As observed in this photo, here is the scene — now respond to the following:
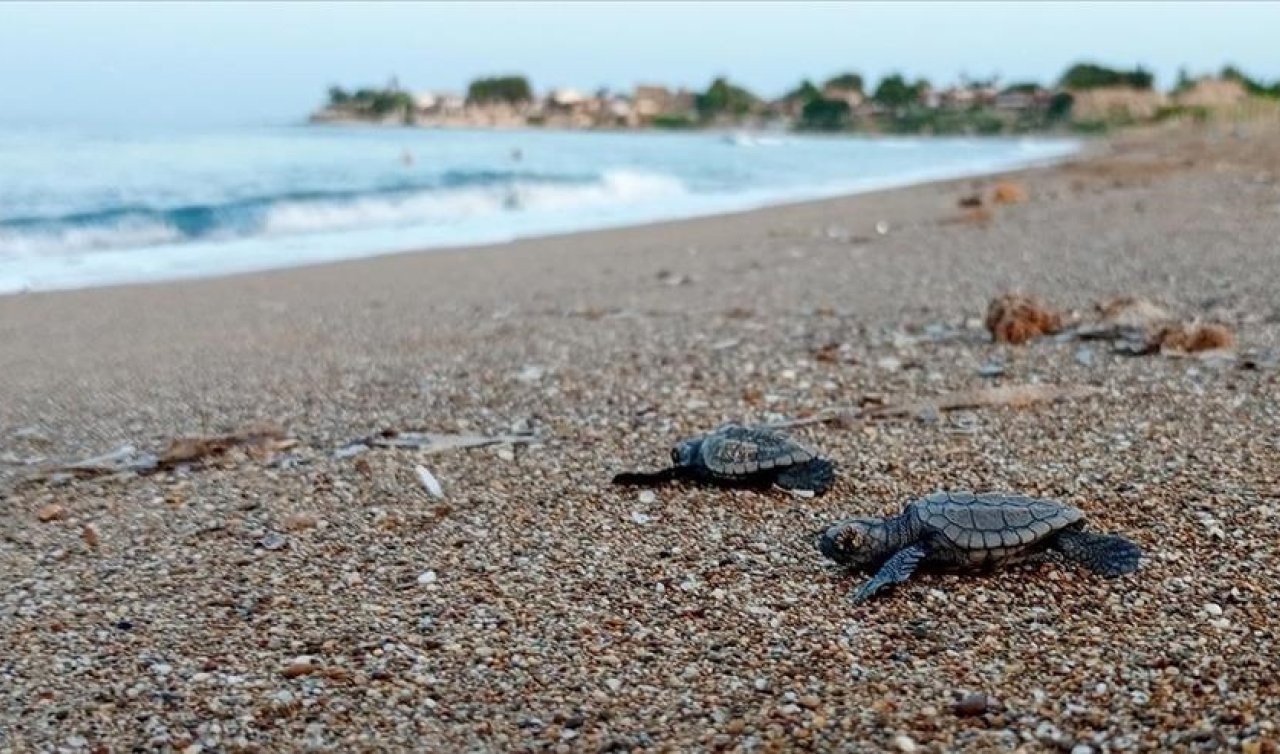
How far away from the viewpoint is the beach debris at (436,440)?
15.8ft

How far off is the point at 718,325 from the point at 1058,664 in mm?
4833

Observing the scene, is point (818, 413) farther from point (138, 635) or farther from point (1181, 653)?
point (138, 635)

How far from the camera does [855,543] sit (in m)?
3.37

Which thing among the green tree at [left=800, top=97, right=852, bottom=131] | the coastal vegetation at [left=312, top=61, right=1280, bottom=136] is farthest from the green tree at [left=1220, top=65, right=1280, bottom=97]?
the green tree at [left=800, top=97, right=852, bottom=131]

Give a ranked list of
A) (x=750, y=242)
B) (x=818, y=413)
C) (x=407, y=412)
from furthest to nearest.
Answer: (x=750, y=242) < (x=407, y=412) < (x=818, y=413)

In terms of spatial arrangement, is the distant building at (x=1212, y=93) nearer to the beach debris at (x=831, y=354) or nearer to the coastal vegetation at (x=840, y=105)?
the coastal vegetation at (x=840, y=105)

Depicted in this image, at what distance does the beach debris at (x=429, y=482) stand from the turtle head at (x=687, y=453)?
2.85ft

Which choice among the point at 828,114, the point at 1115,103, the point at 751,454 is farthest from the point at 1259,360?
the point at 828,114

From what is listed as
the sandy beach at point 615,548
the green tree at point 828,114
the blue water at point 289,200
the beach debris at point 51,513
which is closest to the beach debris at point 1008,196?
the blue water at point 289,200

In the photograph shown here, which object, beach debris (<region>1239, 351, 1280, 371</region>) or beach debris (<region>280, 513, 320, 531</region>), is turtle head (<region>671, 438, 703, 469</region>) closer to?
beach debris (<region>280, 513, 320, 531</region>)

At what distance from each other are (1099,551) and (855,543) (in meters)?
0.68

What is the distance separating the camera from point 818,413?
5.09 metres

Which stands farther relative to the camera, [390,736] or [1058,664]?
[1058,664]

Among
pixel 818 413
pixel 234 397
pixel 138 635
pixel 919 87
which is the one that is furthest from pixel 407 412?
pixel 919 87
